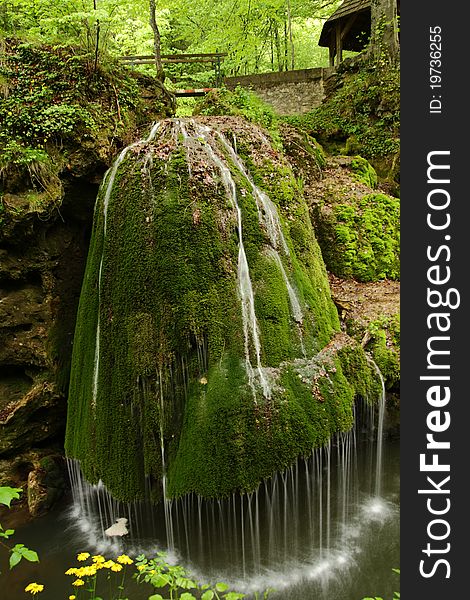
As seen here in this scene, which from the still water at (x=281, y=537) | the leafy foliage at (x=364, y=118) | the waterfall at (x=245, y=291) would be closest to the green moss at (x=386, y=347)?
the still water at (x=281, y=537)

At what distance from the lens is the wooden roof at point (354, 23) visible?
43.8 ft

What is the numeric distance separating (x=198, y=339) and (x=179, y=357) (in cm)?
28

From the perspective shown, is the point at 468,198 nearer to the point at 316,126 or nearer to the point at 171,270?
the point at 171,270

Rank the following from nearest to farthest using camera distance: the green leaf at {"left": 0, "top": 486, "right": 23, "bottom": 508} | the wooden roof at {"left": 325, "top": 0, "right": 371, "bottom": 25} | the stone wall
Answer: the green leaf at {"left": 0, "top": 486, "right": 23, "bottom": 508}
the stone wall
the wooden roof at {"left": 325, "top": 0, "right": 371, "bottom": 25}

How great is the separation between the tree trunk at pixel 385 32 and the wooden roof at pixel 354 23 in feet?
6.51

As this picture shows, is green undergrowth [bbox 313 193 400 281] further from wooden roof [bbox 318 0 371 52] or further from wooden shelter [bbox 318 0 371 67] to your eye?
wooden roof [bbox 318 0 371 52]

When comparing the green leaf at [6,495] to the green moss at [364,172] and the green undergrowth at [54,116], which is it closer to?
the green undergrowth at [54,116]

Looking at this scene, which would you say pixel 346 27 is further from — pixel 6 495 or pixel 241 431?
pixel 6 495

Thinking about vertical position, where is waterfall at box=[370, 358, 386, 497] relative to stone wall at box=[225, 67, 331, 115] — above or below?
below

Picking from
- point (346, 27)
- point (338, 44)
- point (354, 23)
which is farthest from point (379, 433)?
point (354, 23)

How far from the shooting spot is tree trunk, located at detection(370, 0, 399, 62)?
10.4 meters

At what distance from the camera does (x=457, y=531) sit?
2.36m

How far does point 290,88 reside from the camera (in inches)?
499

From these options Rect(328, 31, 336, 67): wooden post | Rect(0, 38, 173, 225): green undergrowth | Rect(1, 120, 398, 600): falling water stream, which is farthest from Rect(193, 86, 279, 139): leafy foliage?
Rect(328, 31, 336, 67): wooden post
